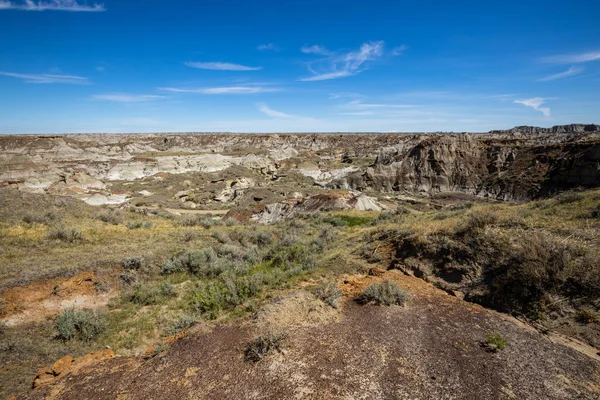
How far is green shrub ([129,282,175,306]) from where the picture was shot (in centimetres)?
933

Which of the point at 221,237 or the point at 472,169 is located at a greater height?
the point at 472,169

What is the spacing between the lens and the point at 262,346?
18.1 ft

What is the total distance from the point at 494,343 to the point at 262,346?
433 centimetres

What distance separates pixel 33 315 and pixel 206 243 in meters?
7.16

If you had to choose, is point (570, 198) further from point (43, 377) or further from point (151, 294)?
point (43, 377)

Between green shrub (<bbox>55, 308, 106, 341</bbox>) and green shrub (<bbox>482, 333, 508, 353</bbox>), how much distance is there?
910 cm

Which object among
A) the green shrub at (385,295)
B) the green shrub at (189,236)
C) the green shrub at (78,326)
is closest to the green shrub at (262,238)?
the green shrub at (189,236)

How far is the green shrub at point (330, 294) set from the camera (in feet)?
23.3

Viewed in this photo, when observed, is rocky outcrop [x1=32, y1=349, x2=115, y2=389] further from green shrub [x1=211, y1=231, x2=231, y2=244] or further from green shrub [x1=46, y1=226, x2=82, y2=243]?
green shrub [x1=211, y1=231, x2=231, y2=244]

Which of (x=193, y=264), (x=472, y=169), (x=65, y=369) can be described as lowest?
(x=193, y=264)

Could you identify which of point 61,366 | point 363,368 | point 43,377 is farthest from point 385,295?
point 43,377

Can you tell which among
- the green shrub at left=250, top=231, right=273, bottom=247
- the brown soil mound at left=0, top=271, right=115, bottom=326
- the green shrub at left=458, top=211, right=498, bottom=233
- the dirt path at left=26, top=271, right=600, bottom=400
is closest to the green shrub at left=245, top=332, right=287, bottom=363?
the dirt path at left=26, top=271, right=600, bottom=400

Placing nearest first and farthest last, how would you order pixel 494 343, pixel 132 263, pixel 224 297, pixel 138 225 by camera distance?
pixel 494 343 < pixel 224 297 < pixel 132 263 < pixel 138 225

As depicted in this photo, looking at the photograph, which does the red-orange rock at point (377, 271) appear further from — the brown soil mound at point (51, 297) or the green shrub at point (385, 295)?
the brown soil mound at point (51, 297)
